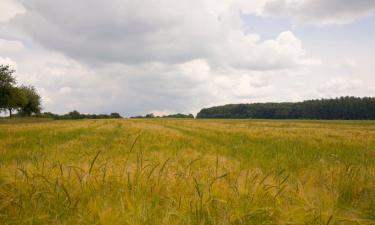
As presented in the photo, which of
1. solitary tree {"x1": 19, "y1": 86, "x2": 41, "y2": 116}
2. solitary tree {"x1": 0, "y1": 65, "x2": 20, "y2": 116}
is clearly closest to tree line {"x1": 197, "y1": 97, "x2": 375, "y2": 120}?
solitary tree {"x1": 19, "y1": 86, "x2": 41, "y2": 116}

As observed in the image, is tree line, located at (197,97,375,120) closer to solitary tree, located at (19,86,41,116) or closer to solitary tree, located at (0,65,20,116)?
solitary tree, located at (19,86,41,116)

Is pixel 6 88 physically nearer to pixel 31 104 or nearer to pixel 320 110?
pixel 31 104

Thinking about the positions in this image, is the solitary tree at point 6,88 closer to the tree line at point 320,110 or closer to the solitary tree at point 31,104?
the solitary tree at point 31,104

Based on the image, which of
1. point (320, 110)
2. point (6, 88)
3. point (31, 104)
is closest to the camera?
point (6, 88)

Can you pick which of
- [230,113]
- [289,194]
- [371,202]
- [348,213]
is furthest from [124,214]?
[230,113]

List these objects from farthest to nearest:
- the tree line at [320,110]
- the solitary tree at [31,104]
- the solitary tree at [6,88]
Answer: the tree line at [320,110], the solitary tree at [31,104], the solitary tree at [6,88]

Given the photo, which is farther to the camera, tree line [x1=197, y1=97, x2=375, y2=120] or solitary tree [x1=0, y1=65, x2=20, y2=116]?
tree line [x1=197, y1=97, x2=375, y2=120]

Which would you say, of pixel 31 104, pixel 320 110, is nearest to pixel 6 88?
pixel 31 104

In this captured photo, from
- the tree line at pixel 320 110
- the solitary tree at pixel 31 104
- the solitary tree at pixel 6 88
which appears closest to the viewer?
the solitary tree at pixel 6 88

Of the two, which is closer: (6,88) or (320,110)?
(6,88)

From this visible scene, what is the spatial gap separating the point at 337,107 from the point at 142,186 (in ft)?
370

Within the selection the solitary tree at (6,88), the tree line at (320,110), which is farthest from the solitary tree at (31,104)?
the tree line at (320,110)

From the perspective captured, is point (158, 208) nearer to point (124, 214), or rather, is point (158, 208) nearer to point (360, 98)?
point (124, 214)

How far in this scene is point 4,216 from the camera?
105 inches
